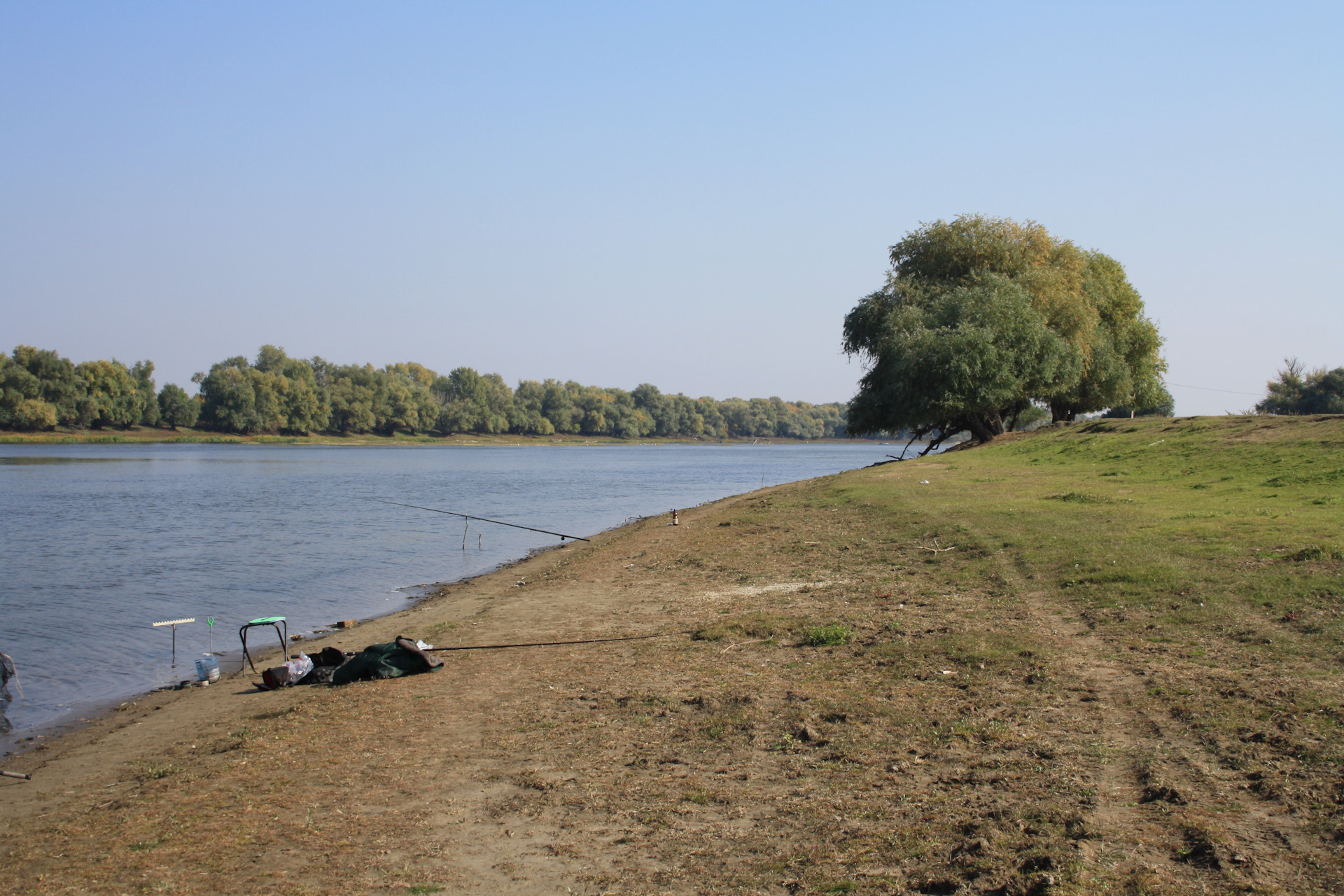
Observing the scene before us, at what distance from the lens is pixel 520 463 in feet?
344

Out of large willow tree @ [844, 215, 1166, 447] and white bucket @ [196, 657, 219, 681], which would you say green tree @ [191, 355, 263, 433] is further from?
white bucket @ [196, 657, 219, 681]

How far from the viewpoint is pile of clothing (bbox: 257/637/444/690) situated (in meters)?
11.6

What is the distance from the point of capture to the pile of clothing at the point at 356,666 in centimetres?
1162

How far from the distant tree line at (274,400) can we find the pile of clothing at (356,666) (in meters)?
89.2

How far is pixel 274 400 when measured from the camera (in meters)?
141

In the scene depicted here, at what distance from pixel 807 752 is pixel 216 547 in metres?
27.1

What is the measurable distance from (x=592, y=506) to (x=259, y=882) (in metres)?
41.7

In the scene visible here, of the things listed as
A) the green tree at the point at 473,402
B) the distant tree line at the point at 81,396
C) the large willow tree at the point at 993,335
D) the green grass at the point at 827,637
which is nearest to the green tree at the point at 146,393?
the distant tree line at the point at 81,396

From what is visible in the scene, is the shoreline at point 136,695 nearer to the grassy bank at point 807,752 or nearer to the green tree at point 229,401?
the grassy bank at point 807,752

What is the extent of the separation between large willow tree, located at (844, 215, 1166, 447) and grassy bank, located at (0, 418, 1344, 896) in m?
30.9

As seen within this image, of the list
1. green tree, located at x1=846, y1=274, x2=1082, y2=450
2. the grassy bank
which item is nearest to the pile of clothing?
the grassy bank

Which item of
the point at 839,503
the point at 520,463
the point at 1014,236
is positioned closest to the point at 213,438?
the point at 520,463

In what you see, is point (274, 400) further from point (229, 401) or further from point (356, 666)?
point (356, 666)

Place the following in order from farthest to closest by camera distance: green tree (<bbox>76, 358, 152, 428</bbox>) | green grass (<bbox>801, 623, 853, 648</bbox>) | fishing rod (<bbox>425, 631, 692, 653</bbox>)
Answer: green tree (<bbox>76, 358, 152, 428</bbox>), fishing rod (<bbox>425, 631, 692, 653</bbox>), green grass (<bbox>801, 623, 853, 648</bbox>)
